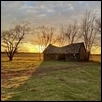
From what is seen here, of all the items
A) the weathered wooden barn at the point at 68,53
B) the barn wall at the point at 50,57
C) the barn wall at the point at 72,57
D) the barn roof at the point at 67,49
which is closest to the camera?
the barn wall at the point at 72,57

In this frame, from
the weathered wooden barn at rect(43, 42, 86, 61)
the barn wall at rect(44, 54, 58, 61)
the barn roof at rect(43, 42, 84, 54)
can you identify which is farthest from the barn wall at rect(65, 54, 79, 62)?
the barn wall at rect(44, 54, 58, 61)

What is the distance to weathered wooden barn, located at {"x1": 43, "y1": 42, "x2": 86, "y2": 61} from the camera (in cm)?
6391

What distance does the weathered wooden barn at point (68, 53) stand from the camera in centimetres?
6391

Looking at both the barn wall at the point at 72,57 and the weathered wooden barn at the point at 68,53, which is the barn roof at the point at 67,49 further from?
the barn wall at the point at 72,57

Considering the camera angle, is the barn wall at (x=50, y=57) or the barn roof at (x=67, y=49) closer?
the barn roof at (x=67, y=49)

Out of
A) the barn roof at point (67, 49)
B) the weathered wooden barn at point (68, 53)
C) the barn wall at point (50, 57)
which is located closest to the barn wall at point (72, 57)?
the weathered wooden barn at point (68, 53)

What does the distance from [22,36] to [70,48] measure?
13887mm

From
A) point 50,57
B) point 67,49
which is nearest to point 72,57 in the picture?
point 67,49

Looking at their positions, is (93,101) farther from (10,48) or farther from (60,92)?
(10,48)

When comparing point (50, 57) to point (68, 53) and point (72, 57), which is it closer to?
point (68, 53)

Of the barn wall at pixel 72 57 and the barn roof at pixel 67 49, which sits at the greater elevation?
the barn roof at pixel 67 49

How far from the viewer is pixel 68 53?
64.8m

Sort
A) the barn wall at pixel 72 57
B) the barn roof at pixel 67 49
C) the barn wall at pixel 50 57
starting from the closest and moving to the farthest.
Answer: the barn wall at pixel 72 57 → the barn roof at pixel 67 49 → the barn wall at pixel 50 57

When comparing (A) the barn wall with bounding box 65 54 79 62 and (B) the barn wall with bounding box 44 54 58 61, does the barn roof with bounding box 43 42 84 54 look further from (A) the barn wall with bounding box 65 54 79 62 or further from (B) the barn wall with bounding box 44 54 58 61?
(A) the barn wall with bounding box 65 54 79 62
